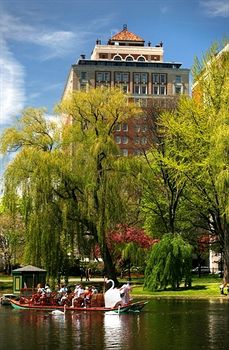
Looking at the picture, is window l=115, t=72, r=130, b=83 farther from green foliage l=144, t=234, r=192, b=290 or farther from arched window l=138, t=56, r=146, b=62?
green foliage l=144, t=234, r=192, b=290

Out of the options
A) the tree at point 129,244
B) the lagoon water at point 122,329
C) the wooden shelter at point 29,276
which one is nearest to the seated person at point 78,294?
the lagoon water at point 122,329

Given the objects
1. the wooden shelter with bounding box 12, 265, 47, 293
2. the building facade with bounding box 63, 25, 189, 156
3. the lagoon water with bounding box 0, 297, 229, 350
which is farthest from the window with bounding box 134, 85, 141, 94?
the lagoon water with bounding box 0, 297, 229, 350

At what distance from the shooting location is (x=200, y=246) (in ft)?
246

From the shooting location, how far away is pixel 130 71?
5659 inches

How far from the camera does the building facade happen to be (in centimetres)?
14262

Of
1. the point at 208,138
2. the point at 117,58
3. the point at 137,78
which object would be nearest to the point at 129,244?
the point at 208,138

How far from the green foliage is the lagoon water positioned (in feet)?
37.4

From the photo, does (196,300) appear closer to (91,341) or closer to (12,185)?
(12,185)

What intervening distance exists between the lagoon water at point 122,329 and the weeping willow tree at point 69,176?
39.1ft

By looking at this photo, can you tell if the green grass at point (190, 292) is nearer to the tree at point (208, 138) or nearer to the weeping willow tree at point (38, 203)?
the tree at point (208, 138)

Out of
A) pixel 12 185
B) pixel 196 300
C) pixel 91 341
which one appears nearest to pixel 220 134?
pixel 196 300

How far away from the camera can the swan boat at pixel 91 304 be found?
3388 cm

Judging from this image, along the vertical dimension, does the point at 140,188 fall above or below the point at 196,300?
above

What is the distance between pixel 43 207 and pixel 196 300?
13870 millimetres
